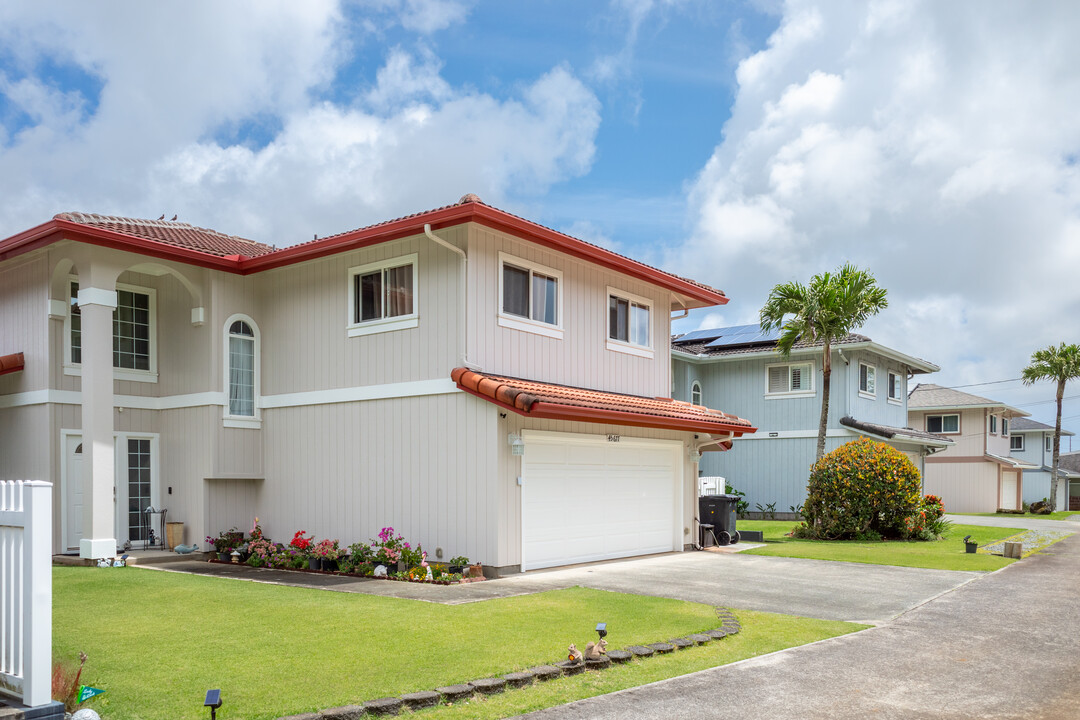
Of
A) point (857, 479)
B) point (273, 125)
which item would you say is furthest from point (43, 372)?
point (857, 479)

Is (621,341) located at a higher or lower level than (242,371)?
higher

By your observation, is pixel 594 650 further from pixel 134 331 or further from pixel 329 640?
pixel 134 331

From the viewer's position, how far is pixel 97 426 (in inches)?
539

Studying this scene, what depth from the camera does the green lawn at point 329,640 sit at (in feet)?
20.1

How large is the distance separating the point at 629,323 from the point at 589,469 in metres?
3.55

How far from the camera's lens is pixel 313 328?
50.4 ft

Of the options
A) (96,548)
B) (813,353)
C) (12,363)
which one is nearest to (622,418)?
(96,548)

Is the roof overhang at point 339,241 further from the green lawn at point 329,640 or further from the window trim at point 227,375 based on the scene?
the green lawn at point 329,640

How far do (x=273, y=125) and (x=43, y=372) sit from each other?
9.23 m

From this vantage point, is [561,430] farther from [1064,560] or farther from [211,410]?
[1064,560]

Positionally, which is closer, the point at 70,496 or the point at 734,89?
the point at 70,496

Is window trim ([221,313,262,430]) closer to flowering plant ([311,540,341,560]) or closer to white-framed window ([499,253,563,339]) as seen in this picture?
flowering plant ([311,540,341,560])

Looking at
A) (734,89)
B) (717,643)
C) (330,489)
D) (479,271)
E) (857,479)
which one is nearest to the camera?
(717,643)

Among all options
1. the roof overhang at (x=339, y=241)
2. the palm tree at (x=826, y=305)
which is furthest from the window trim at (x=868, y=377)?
the roof overhang at (x=339, y=241)
